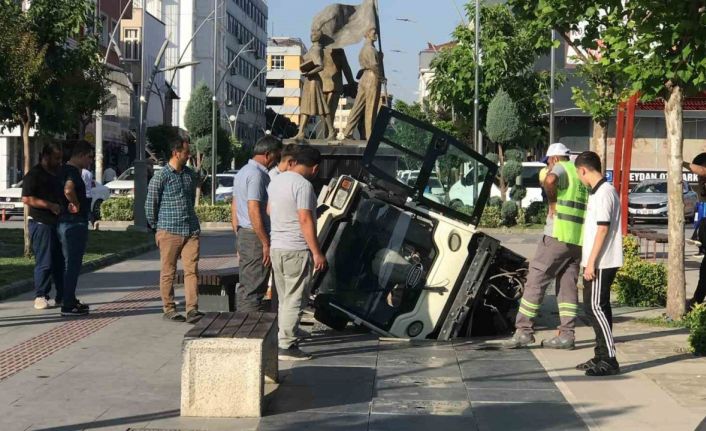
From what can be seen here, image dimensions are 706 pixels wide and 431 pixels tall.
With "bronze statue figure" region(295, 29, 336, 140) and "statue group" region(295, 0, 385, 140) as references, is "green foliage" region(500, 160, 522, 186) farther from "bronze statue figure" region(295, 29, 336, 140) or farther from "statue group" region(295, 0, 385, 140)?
"bronze statue figure" region(295, 29, 336, 140)

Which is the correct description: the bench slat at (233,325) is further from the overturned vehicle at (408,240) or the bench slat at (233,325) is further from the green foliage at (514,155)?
the green foliage at (514,155)

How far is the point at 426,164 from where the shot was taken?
1148 cm

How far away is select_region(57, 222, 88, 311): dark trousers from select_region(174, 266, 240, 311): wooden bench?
1.11 meters

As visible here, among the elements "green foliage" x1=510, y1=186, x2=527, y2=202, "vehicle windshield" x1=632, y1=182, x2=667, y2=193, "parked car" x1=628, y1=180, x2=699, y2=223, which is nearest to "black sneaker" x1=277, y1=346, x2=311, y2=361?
"green foliage" x1=510, y1=186, x2=527, y2=202

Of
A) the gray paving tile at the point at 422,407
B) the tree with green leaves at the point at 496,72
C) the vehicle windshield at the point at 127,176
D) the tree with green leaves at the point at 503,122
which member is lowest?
the gray paving tile at the point at 422,407

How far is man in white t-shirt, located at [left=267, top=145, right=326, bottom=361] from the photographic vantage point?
391 inches

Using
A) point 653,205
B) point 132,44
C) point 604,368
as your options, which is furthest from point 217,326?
point 132,44

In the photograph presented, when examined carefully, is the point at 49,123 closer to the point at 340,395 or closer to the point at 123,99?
the point at 340,395

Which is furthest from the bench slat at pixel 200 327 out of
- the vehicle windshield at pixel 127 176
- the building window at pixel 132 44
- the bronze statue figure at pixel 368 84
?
the building window at pixel 132 44

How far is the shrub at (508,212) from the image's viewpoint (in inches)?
1391

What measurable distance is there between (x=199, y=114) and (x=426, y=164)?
132ft

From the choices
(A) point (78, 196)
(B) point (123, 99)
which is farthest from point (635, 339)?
(B) point (123, 99)

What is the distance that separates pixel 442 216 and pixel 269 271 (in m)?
1.70

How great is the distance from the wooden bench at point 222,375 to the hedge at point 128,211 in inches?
1069
